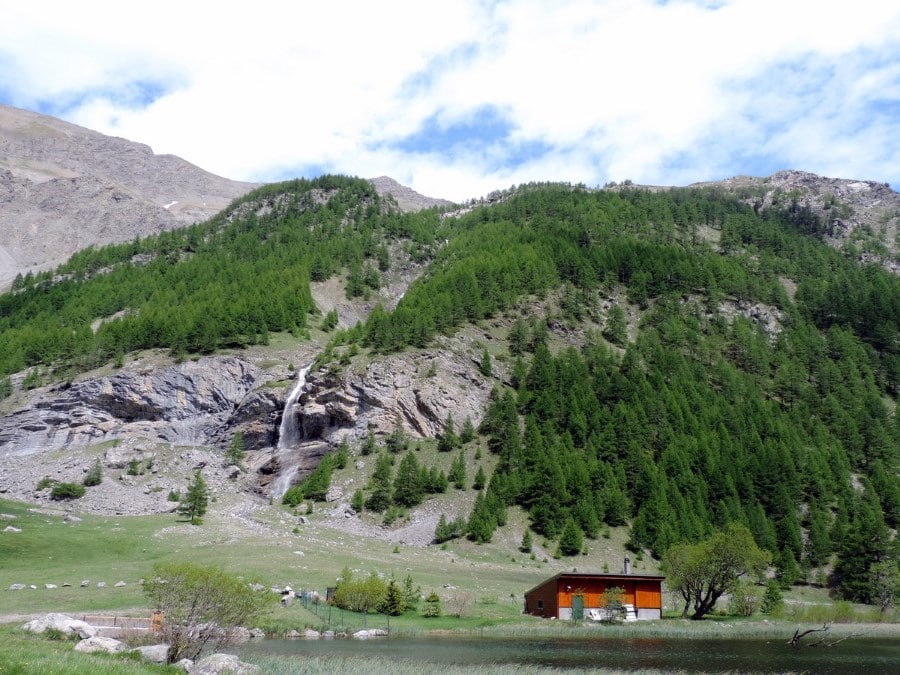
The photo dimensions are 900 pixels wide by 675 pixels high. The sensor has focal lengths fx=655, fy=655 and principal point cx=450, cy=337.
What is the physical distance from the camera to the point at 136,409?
112000 mm

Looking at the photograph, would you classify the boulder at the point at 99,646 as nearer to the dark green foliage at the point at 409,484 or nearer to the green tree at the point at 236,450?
the dark green foliage at the point at 409,484

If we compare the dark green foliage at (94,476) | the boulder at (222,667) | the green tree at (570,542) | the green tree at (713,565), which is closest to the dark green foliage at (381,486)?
the green tree at (570,542)

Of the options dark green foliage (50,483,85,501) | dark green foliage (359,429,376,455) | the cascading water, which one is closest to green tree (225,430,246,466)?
the cascading water

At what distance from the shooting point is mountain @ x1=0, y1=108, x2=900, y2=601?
93.4 metres

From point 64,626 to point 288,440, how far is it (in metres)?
78.7

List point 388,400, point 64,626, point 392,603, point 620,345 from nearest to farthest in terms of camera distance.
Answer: point 64,626 < point 392,603 < point 388,400 < point 620,345

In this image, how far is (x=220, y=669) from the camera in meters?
25.4

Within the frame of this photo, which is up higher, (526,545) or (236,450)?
(236,450)

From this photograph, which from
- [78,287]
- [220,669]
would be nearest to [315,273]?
[78,287]

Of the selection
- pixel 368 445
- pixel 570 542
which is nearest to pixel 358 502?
pixel 368 445

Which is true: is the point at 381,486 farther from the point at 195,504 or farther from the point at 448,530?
the point at 195,504

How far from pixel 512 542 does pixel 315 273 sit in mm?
105067

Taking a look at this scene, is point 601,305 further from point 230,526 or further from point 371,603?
point 371,603

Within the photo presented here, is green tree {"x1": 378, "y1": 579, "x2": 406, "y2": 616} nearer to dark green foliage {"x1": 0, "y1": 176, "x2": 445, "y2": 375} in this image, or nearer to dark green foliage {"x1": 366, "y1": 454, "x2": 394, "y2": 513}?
dark green foliage {"x1": 366, "y1": 454, "x2": 394, "y2": 513}
